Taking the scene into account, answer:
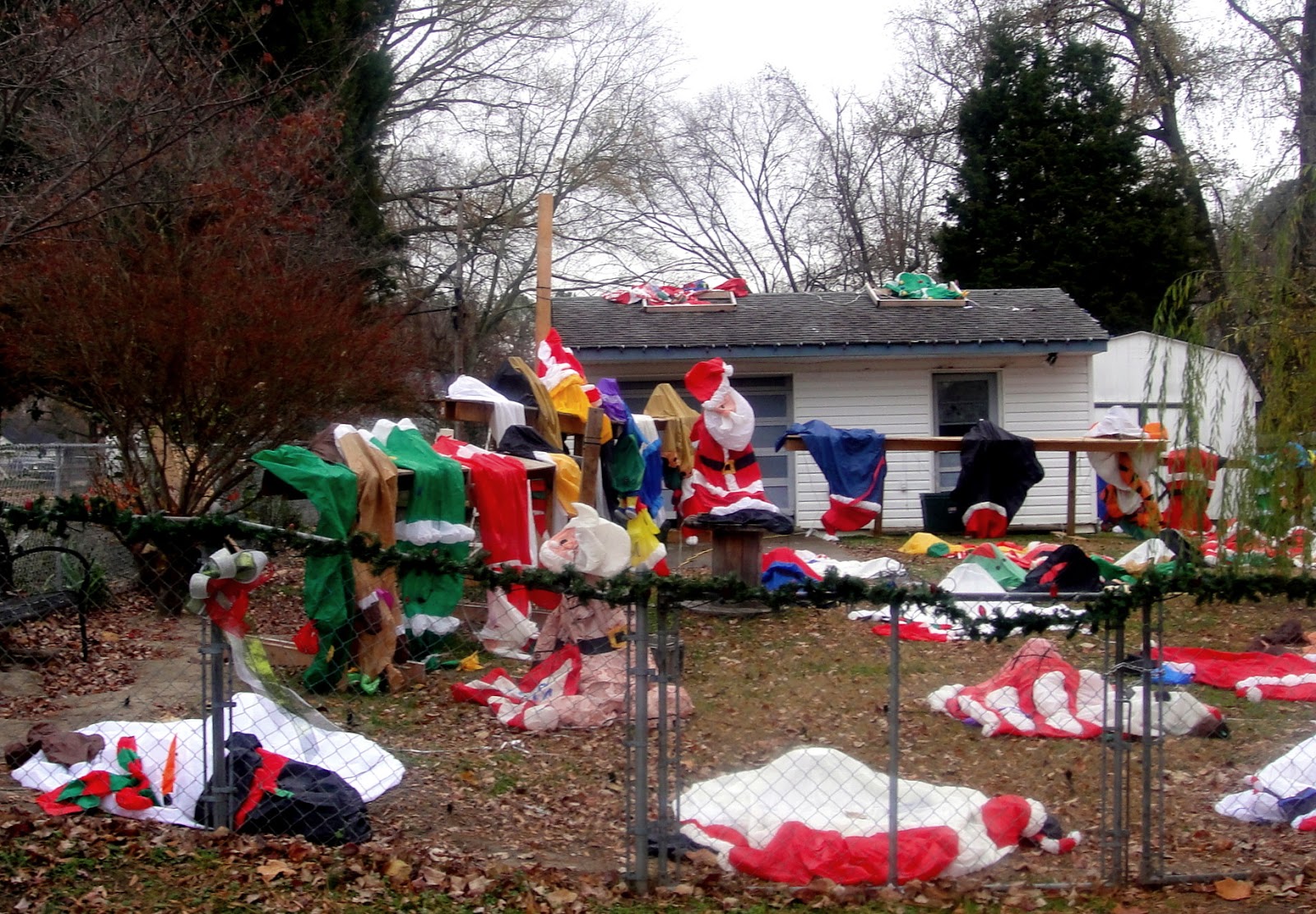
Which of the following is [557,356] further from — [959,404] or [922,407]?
[959,404]

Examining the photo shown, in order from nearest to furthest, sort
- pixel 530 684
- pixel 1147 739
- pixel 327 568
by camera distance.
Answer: pixel 1147 739
pixel 327 568
pixel 530 684

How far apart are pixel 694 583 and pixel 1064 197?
2432 centimetres

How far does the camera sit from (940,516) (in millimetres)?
14734

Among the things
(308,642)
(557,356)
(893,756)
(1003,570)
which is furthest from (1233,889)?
(557,356)

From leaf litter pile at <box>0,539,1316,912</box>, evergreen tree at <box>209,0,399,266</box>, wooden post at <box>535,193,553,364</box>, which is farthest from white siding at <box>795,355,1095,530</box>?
leaf litter pile at <box>0,539,1316,912</box>

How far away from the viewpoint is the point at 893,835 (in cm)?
428

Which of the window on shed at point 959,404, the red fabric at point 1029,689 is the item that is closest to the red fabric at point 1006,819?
the red fabric at point 1029,689

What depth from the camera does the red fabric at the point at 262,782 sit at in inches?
181

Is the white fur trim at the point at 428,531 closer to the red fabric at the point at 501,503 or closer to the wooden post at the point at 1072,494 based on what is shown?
the red fabric at the point at 501,503

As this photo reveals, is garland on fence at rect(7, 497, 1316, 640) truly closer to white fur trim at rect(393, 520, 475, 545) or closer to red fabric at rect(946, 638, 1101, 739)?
red fabric at rect(946, 638, 1101, 739)

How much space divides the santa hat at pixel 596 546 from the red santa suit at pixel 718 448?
16.9 feet

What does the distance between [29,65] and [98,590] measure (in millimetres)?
3829

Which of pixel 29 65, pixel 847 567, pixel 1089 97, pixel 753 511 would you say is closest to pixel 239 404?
pixel 29 65

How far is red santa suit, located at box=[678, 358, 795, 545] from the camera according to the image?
12.6 m
